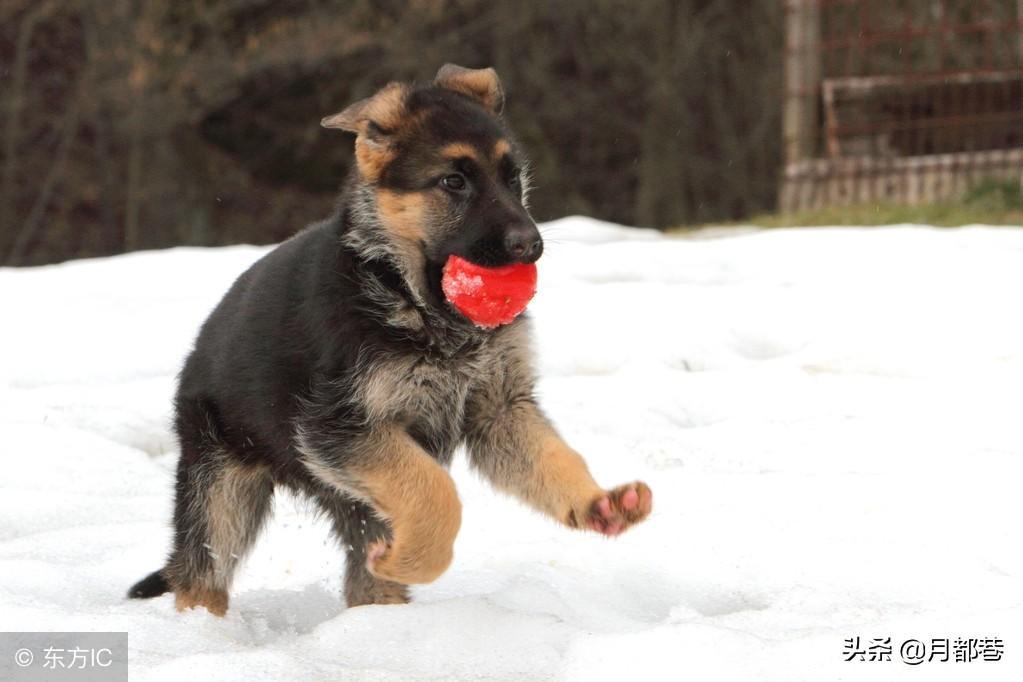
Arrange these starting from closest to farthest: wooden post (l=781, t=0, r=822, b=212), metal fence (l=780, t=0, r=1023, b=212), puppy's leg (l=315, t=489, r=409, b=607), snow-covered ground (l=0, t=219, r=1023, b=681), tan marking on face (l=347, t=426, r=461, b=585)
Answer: snow-covered ground (l=0, t=219, r=1023, b=681)
tan marking on face (l=347, t=426, r=461, b=585)
puppy's leg (l=315, t=489, r=409, b=607)
metal fence (l=780, t=0, r=1023, b=212)
wooden post (l=781, t=0, r=822, b=212)

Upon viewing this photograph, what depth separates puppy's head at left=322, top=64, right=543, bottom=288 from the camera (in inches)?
161

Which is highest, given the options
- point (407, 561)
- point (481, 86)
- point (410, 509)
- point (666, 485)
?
point (481, 86)

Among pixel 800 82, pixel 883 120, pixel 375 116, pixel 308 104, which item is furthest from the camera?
pixel 308 104

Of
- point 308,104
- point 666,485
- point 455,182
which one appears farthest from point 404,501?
point 308,104

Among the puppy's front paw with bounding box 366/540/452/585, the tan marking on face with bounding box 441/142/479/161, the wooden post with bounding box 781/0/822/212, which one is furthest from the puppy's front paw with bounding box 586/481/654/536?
the wooden post with bounding box 781/0/822/212

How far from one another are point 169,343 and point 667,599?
3943mm

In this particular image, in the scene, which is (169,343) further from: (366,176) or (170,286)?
(366,176)

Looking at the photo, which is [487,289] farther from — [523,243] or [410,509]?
[410,509]

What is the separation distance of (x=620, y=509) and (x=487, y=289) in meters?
0.73

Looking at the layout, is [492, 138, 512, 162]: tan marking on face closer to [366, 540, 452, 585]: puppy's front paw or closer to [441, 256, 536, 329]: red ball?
[441, 256, 536, 329]: red ball

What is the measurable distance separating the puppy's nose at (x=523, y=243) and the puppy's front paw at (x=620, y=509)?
701 mm

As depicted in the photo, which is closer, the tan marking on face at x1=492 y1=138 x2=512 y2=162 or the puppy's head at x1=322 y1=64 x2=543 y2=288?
the puppy's head at x1=322 y1=64 x2=543 y2=288

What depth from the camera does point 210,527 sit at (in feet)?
14.6

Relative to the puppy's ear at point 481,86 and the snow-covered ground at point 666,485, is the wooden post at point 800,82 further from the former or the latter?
the puppy's ear at point 481,86
